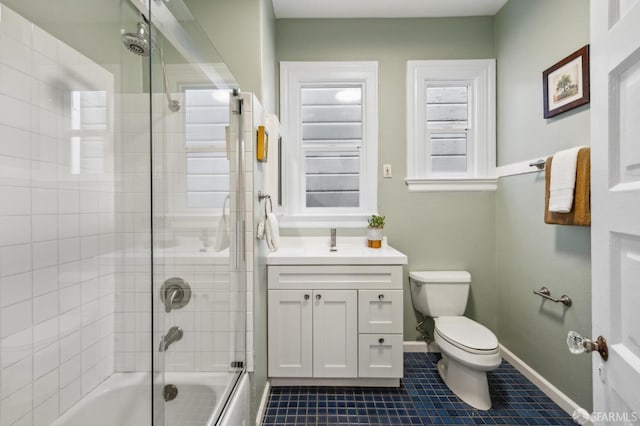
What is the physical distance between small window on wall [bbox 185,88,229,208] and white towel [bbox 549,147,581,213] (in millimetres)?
1663

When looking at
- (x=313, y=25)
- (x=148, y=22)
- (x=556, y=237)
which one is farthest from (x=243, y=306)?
(x=313, y=25)

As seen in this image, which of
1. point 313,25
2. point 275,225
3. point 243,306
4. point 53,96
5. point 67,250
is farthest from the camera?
point 313,25

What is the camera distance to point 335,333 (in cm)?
188

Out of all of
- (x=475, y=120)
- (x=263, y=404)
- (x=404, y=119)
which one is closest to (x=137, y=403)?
(x=263, y=404)

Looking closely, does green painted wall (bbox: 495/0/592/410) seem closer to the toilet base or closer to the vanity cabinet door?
the toilet base

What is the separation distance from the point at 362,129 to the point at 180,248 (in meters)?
1.85

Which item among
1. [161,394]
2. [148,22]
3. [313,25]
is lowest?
[161,394]

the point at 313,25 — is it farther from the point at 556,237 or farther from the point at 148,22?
the point at 556,237

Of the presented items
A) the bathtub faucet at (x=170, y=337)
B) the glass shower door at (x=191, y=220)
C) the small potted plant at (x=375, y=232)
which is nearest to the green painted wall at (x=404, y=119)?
the small potted plant at (x=375, y=232)

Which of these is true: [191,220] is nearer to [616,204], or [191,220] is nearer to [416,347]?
[616,204]

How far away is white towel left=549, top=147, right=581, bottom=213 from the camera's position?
150 centimetres

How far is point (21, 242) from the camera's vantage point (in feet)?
2.83

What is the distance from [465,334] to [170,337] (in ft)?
5.42

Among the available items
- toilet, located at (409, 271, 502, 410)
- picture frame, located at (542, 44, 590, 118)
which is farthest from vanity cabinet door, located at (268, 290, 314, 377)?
picture frame, located at (542, 44, 590, 118)
